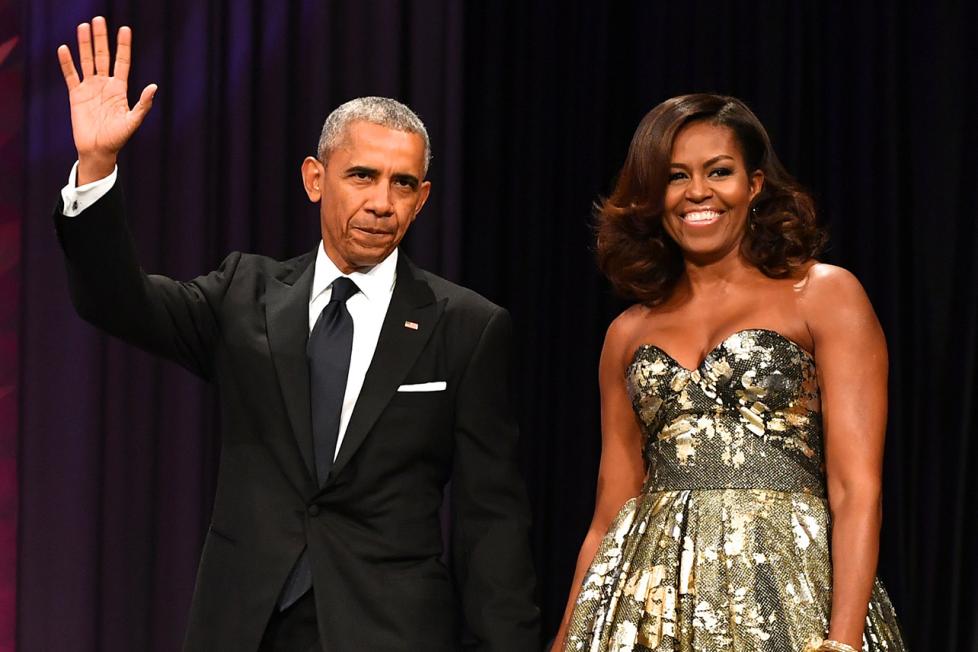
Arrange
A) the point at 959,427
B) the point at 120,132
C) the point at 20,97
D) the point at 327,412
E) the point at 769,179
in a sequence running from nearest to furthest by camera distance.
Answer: the point at 120,132
the point at 327,412
the point at 769,179
the point at 959,427
the point at 20,97

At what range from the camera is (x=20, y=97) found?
379cm

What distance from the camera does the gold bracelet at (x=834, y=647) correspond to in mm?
2154

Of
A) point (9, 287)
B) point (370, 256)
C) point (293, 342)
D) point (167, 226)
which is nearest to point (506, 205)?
point (167, 226)

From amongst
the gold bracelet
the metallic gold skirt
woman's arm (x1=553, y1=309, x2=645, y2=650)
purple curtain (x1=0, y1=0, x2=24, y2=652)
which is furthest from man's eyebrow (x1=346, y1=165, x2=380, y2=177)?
purple curtain (x1=0, y1=0, x2=24, y2=652)

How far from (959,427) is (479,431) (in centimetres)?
164

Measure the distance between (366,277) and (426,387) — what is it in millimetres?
232

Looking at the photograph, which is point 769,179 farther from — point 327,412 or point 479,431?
point 327,412

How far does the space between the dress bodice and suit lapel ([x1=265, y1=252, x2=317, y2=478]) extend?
0.62 m

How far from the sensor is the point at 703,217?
8.15ft

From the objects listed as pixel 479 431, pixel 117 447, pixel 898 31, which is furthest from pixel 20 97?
pixel 898 31

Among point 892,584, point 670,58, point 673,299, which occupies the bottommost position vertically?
point 892,584

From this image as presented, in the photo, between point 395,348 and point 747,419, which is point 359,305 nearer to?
point 395,348

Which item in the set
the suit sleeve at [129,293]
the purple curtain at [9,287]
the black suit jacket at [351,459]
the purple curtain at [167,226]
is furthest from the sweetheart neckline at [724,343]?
the purple curtain at [9,287]

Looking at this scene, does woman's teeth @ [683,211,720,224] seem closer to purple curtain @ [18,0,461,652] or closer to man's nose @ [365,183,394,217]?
man's nose @ [365,183,394,217]
